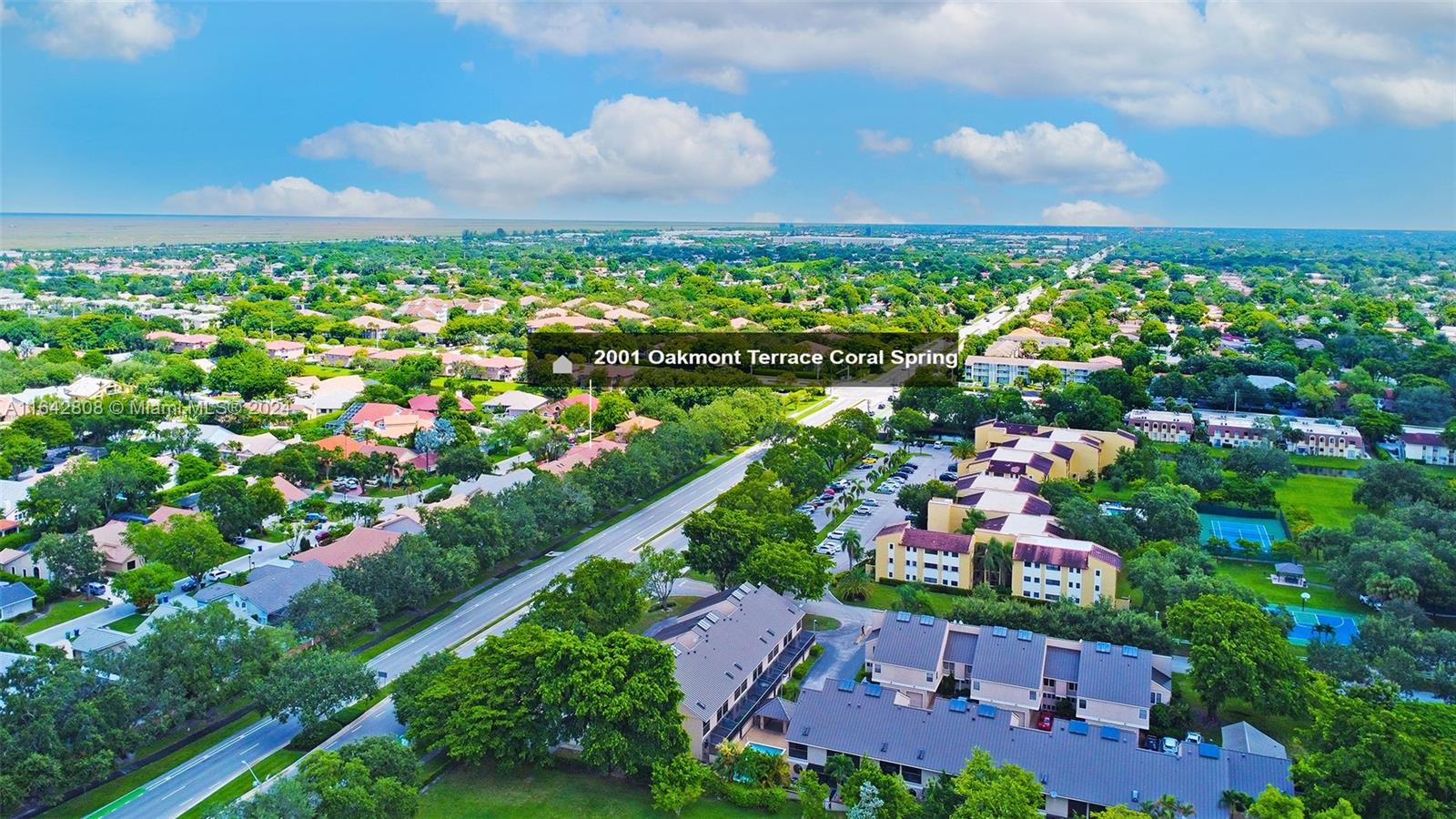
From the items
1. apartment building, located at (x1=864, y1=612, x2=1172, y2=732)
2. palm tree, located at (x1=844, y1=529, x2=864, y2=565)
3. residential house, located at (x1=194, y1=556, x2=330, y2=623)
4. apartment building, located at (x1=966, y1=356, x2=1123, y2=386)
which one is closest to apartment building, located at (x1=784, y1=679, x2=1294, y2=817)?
apartment building, located at (x1=864, y1=612, x2=1172, y2=732)

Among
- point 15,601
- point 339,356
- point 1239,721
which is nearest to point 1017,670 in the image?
point 1239,721

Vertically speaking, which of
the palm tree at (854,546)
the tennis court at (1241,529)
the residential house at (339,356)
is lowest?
the tennis court at (1241,529)

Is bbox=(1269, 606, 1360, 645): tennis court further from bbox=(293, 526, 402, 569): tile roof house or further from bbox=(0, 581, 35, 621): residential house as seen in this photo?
bbox=(0, 581, 35, 621): residential house

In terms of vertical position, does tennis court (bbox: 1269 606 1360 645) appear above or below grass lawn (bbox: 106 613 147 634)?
above

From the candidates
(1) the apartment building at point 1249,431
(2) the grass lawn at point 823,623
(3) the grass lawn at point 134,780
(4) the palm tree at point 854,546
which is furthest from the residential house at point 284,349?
(1) the apartment building at point 1249,431

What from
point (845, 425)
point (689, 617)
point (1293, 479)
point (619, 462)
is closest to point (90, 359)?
point (619, 462)

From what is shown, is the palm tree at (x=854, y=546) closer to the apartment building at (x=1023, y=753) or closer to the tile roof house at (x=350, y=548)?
the apartment building at (x=1023, y=753)

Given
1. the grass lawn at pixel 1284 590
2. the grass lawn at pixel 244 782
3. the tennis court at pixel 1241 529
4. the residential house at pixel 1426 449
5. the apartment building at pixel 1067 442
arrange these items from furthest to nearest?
the residential house at pixel 1426 449
the apartment building at pixel 1067 442
the tennis court at pixel 1241 529
the grass lawn at pixel 1284 590
the grass lawn at pixel 244 782
